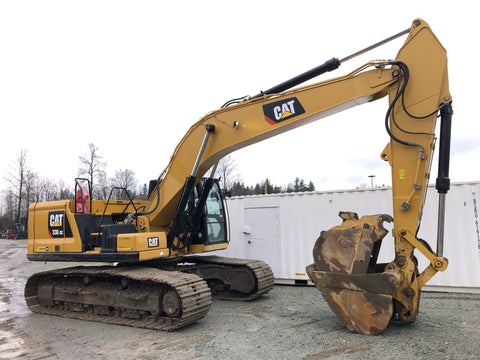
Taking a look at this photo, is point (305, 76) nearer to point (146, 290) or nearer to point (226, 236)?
point (226, 236)

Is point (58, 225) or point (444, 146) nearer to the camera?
point (444, 146)

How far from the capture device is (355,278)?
5012 millimetres

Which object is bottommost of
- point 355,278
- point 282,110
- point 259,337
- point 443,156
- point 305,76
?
point 259,337

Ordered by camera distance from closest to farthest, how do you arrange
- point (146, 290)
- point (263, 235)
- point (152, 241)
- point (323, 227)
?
1. point (146, 290)
2. point (152, 241)
3. point (323, 227)
4. point (263, 235)

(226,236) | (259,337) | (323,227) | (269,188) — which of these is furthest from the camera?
(269,188)

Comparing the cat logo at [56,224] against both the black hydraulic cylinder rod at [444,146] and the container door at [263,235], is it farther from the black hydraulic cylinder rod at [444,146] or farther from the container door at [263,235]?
the black hydraulic cylinder rod at [444,146]

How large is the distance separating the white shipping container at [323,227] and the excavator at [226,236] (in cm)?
211

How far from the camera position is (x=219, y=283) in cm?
837

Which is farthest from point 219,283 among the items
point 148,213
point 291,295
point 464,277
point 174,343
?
point 464,277

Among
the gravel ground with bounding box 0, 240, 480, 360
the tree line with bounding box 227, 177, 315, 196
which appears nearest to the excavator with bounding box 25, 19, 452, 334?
the gravel ground with bounding box 0, 240, 480, 360

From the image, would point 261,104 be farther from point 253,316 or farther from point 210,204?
point 253,316

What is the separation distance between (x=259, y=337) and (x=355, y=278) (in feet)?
5.22

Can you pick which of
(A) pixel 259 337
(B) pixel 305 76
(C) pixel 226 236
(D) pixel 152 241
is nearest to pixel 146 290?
(D) pixel 152 241

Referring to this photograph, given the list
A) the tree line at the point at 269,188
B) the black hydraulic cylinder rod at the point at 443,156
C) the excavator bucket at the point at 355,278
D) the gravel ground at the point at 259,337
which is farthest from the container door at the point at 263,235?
the tree line at the point at 269,188
